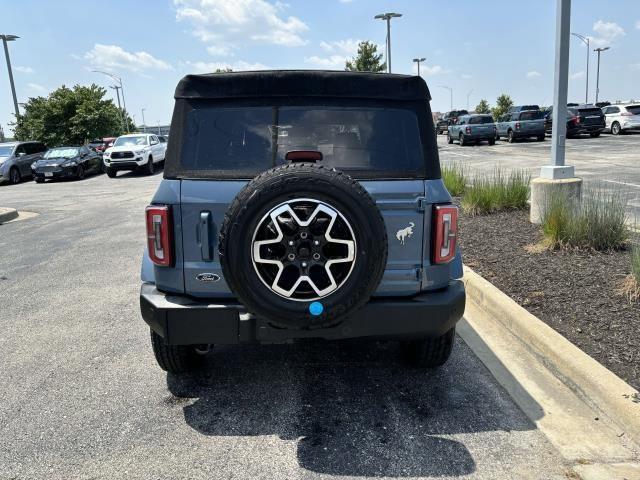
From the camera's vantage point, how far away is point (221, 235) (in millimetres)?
2943

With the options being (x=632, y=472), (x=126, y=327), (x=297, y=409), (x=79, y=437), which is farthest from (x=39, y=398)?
(x=632, y=472)

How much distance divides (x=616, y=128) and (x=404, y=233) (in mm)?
34288

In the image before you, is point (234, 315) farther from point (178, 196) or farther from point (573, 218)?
point (573, 218)

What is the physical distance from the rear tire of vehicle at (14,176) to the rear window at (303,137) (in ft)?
75.9

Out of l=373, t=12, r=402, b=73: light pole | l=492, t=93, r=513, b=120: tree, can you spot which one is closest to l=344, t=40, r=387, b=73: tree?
l=373, t=12, r=402, b=73: light pole

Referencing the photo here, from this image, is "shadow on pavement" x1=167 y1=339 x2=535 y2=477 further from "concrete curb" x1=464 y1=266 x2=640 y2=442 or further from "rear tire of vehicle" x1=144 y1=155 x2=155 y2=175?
"rear tire of vehicle" x1=144 y1=155 x2=155 y2=175

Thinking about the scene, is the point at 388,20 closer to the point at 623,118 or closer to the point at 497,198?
the point at 623,118

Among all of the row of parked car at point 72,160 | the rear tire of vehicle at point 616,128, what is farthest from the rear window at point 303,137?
the rear tire of vehicle at point 616,128

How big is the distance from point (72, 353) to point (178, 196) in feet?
6.88

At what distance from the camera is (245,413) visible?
11.4 ft

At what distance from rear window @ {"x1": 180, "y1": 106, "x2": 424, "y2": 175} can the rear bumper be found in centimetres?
82

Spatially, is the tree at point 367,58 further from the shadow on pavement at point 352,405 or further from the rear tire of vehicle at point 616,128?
the shadow on pavement at point 352,405

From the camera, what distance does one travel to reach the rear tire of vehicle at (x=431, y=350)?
12.6 ft

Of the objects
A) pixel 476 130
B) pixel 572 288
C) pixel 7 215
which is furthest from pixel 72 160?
pixel 572 288
